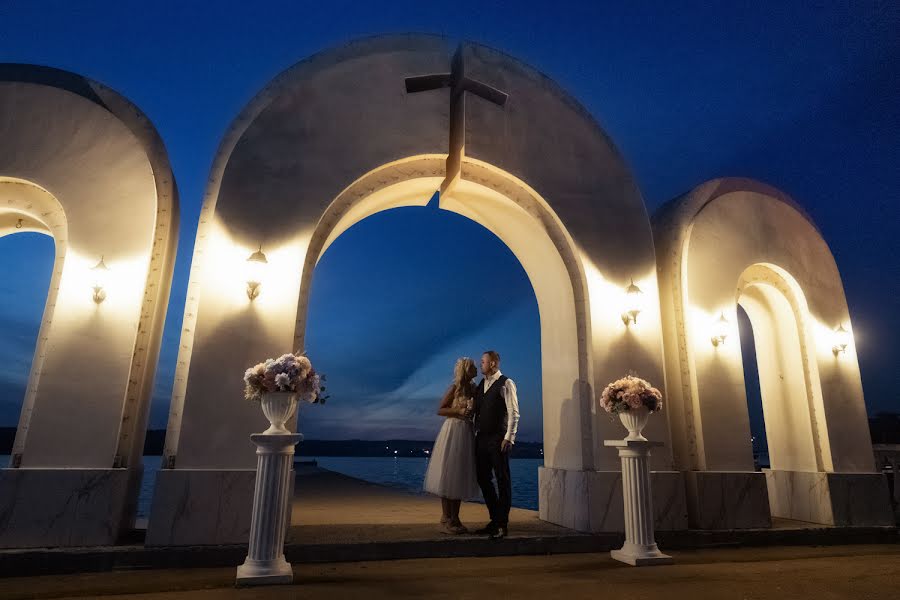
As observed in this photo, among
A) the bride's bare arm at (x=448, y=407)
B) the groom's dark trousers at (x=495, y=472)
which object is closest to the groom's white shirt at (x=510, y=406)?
the groom's dark trousers at (x=495, y=472)

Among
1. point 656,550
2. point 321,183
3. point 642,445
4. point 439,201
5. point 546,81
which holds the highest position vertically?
point 546,81

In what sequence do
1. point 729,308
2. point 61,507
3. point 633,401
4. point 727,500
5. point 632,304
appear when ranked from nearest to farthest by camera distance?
point 61,507 → point 633,401 → point 727,500 → point 632,304 → point 729,308

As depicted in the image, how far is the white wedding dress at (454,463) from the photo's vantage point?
16.9ft

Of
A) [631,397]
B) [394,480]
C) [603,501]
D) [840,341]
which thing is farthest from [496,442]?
[394,480]

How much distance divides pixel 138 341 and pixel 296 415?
1760 mm

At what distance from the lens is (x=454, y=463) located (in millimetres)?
5180

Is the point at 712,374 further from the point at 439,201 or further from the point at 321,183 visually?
the point at 321,183

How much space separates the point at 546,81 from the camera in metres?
7.01

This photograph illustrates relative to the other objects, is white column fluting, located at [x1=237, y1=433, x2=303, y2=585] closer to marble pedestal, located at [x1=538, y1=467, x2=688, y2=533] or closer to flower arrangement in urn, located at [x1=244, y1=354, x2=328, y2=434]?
flower arrangement in urn, located at [x1=244, y1=354, x2=328, y2=434]

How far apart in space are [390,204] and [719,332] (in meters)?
4.73

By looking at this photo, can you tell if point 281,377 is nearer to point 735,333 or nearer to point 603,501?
point 603,501

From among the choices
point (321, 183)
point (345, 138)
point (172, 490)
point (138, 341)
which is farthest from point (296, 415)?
point (345, 138)

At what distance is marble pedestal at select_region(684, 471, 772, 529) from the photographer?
6203 mm

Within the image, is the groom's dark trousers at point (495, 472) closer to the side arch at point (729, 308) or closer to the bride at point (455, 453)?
the bride at point (455, 453)
